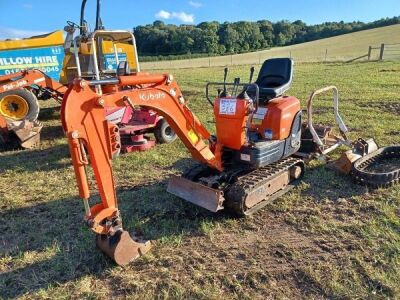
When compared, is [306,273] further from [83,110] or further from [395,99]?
[395,99]

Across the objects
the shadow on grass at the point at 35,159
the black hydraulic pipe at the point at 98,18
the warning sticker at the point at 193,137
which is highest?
the black hydraulic pipe at the point at 98,18

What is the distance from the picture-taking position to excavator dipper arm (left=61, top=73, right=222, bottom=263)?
10.9 feet

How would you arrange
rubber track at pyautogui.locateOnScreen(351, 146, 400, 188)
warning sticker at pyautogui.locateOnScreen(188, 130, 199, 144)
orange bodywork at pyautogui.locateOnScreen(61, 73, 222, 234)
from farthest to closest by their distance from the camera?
rubber track at pyautogui.locateOnScreen(351, 146, 400, 188) < warning sticker at pyautogui.locateOnScreen(188, 130, 199, 144) < orange bodywork at pyautogui.locateOnScreen(61, 73, 222, 234)

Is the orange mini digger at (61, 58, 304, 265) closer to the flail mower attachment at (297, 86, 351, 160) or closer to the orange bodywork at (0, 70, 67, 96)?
the flail mower attachment at (297, 86, 351, 160)

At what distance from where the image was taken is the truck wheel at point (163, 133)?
7.82 meters

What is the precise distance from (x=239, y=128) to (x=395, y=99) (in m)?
8.42

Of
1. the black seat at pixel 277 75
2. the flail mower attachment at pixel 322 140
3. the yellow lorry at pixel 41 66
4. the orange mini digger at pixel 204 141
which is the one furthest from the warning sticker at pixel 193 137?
the yellow lorry at pixel 41 66

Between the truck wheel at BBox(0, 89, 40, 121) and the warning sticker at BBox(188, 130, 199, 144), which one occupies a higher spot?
the warning sticker at BBox(188, 130, 199, 144)

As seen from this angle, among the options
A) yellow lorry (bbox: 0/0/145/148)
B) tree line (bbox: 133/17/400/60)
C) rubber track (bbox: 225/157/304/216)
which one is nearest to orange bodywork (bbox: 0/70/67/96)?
yellow lorry (bbox: 0/0/145/148)

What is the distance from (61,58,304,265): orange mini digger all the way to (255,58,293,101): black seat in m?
0.01

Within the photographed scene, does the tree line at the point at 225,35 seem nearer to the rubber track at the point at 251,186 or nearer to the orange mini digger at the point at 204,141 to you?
the orange mini digger at the point at 204,141

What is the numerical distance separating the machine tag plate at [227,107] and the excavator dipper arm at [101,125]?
0.75m

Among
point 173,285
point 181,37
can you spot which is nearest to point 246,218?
point 173,285

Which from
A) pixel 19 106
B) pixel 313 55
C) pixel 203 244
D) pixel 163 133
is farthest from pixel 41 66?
pixel 313 55
